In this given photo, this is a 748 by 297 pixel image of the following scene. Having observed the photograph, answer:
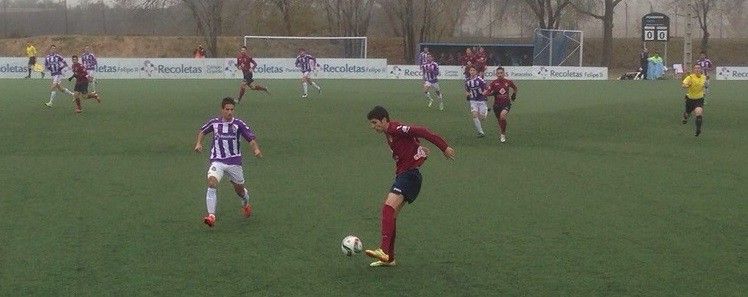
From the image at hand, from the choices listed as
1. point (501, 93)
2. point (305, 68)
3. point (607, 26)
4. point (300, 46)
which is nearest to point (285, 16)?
point (300, 46)

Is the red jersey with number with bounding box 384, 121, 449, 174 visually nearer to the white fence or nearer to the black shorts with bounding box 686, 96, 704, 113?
the black shorts with bounding box 686, 96, 704, 113

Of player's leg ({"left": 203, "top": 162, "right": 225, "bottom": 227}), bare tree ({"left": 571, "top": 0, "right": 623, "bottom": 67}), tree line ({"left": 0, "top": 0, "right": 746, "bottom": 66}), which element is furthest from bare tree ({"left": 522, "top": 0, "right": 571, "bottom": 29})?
player's leg ({"left": 203, "top": 162, "right": 225, "bottom": 227})

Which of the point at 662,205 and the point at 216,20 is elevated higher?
the point at 216,20

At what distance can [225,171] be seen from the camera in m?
13.0

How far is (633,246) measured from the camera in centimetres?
1152

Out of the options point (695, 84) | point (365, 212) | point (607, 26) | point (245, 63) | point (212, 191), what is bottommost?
point (365, 212)

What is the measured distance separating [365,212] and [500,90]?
398 inches

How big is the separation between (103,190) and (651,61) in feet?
148

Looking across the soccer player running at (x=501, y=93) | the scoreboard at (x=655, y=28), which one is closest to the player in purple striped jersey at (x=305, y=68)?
the soccer player running at (x=501, y=93)

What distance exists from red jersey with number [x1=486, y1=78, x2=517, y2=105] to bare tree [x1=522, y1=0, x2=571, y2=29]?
55128 mm

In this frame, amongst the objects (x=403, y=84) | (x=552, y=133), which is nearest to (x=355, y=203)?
(x=552, y=133)

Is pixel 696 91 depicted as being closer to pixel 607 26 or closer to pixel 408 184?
pixel 408 184

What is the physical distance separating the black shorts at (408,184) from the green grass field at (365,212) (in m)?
0.74

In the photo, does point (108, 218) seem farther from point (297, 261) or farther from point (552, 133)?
point (552, 133)
